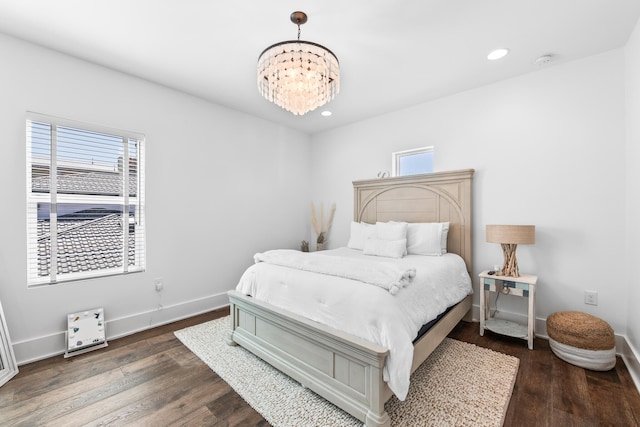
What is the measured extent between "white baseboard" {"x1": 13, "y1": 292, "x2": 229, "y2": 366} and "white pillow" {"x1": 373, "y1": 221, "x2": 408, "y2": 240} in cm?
222

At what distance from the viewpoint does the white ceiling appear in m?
1.97

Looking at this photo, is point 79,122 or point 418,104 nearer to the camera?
point 79,122

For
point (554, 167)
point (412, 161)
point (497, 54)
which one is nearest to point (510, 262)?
point (554, 167)

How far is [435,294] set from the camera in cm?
220

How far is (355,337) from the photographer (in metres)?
1.69

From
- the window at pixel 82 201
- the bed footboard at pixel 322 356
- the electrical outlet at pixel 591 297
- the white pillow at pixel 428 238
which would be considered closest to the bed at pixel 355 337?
the bed footboard at pixel 322 356

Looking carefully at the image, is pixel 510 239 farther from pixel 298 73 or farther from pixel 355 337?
pixel 298 73

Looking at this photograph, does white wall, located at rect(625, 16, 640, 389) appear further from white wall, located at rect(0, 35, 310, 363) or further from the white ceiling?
white wall, located at rect(0, 35, 310, 363)

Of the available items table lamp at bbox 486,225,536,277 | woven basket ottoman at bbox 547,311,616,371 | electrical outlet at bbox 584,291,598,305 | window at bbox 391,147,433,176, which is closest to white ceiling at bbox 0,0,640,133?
window at bbox 391,147,433,176

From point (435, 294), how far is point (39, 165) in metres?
3.57

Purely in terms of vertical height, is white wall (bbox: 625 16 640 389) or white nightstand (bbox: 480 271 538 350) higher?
white wall (bbox: 625 16 640 389)

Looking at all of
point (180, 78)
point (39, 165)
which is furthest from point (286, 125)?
point (39, 165)

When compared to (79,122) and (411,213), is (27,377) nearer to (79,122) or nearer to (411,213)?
(79,122)

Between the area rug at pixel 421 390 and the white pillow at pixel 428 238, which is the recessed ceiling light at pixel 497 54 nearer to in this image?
the white pillow at pixel 428 238
